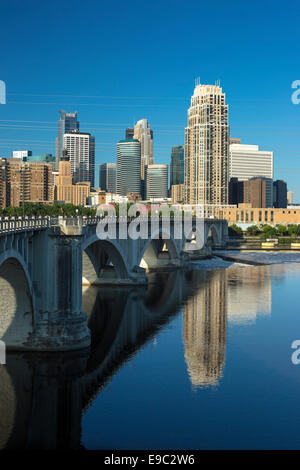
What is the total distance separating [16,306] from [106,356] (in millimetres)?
7340

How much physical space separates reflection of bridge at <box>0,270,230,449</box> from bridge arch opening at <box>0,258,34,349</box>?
129 cm

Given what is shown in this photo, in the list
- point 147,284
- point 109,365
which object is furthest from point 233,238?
point 109,365

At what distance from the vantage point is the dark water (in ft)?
82.3

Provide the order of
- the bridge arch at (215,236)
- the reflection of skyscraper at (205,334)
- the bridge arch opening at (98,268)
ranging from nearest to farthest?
1. the reflection of skyscraper at (205,334)
2. the bridge arch opening at (98,268)
3. the bridge arch at (215,236)

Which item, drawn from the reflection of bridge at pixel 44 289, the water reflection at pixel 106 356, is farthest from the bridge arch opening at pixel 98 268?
the reflection of bridge at pixel 44 289

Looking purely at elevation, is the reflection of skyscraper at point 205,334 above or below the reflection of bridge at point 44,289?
below

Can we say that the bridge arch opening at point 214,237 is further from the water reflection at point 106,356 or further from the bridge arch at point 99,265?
the bridge arch at point 99,265

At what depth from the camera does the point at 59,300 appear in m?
36.0

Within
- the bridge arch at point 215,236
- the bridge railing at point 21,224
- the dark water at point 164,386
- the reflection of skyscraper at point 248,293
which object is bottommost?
the dark water at point 164,386

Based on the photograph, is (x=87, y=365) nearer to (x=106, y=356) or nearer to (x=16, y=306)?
(x=106, y=356)

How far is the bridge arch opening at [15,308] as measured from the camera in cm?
3319

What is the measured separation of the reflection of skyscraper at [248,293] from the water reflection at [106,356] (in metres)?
0.12

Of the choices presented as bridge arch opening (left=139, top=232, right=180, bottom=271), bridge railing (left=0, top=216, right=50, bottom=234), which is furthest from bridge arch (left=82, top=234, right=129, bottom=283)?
bridge railing (left=0, top=216, right=50, bottom=234)

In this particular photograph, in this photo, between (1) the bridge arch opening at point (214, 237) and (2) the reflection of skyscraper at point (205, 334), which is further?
(1) the bridge arch opening at point (214, 237)
